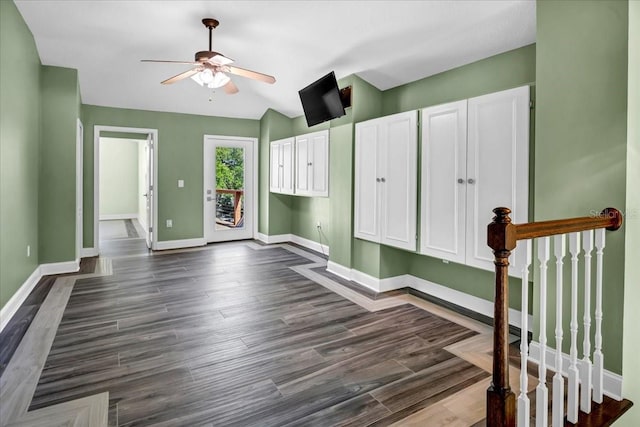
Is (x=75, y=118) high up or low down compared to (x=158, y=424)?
up

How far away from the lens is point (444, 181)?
131 inches

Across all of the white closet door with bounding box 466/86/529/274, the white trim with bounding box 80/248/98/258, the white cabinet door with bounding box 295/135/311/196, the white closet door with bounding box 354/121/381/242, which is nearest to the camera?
the white closet door with bounding box 466/86/529/274

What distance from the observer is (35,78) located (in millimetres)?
4199

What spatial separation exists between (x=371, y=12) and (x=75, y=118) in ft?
13.0

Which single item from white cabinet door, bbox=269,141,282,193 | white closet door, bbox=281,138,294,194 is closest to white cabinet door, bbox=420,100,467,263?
white closet door, bbox=281,138,294,194

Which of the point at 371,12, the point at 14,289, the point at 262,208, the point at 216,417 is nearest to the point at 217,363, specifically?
the point at 216,417

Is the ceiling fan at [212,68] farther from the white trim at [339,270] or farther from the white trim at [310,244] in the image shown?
the white trim at [310,244]

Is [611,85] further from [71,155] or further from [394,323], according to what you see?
[71,155]

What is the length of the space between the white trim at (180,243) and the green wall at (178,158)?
0.06m

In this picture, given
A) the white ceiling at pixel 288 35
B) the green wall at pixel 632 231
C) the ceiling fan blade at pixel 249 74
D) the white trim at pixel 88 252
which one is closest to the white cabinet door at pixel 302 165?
the white ceiling at pixel 288 35

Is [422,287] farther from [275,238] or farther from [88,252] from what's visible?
[88,252]

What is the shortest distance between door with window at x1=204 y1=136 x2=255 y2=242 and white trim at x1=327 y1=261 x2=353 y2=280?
115 inches

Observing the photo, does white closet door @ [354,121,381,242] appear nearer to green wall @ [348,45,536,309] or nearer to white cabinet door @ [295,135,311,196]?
green wall @ [348,45,536,309]

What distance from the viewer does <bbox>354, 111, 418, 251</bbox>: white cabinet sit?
3.70 m
